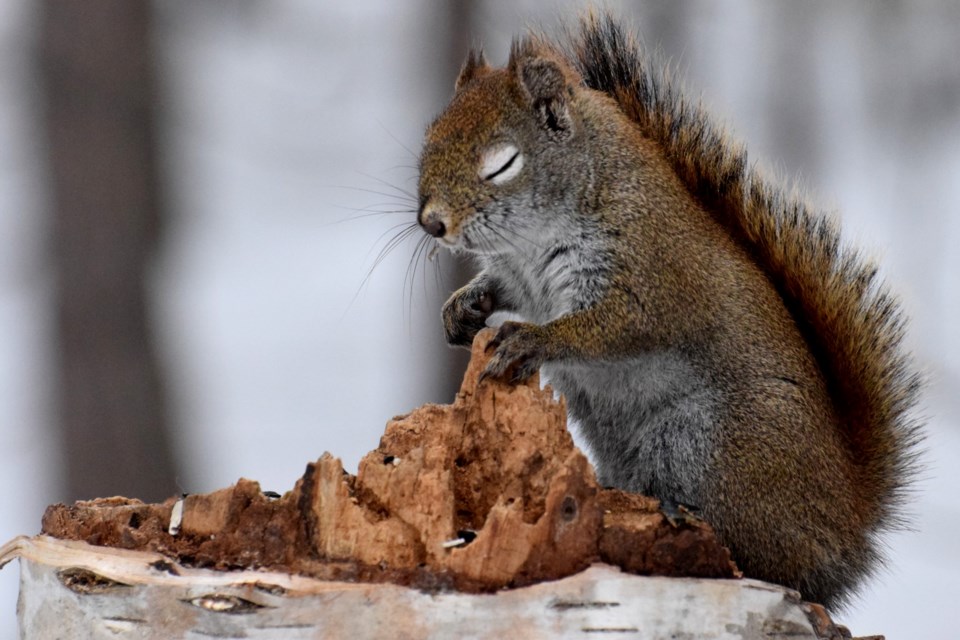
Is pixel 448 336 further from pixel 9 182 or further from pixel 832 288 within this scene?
pixel 9 182

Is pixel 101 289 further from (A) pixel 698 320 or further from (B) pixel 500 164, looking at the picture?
(A) pixel 698 320

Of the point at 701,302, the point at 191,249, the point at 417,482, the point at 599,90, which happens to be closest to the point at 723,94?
the point at 191,249

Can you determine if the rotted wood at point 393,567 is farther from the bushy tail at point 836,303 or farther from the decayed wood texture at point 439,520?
the bushy tail at point 836,303

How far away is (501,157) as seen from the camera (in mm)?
1854

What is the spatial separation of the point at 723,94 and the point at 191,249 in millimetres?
2012

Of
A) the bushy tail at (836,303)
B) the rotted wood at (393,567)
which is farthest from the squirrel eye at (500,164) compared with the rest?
the rotted wood at (393,567)

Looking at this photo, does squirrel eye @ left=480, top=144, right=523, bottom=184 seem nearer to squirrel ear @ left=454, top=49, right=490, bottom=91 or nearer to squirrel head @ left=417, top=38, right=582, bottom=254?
squirrel head @ left=417, top=38, right=582, bottom=254

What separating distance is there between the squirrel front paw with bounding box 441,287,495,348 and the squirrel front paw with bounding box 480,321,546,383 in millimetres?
332

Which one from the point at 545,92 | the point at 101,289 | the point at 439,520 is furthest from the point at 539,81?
the point at 101,289

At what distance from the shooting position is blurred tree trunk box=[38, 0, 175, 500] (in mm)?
3307

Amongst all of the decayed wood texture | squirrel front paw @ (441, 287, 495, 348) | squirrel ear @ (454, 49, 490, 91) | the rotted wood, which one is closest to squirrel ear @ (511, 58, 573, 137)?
squirrel ear @ (454, 49, 490, 91)

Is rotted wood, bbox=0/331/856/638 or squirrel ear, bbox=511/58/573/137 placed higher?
squirrel ear, bbox=511/58/573/137

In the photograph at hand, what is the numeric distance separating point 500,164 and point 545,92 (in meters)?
0.15

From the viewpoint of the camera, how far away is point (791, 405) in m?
1.79
